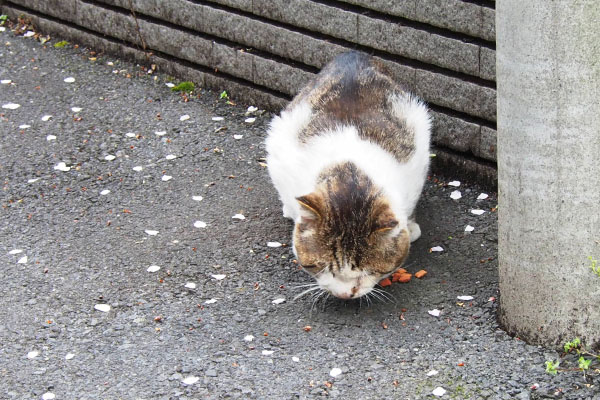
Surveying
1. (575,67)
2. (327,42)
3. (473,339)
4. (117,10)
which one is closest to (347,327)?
(473,339)

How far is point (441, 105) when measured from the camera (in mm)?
5691

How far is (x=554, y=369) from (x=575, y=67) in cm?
135

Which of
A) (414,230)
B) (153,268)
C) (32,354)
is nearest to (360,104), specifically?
(414,230)

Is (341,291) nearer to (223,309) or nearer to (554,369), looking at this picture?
(223,309)

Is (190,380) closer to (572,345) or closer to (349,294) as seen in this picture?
(349,294)

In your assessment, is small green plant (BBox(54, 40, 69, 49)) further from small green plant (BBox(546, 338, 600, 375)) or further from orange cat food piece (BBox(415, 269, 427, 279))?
small green plant (BBox(546, 338, 600, 375))

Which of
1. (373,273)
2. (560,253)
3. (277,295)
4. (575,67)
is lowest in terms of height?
(277,295)

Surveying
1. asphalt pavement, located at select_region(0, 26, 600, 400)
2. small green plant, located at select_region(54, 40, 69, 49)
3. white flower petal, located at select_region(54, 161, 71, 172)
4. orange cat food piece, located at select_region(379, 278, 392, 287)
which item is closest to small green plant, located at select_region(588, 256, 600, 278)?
asphalt pavement, located at select_region(0, 26, 600, 400)

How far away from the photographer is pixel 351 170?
434 cm

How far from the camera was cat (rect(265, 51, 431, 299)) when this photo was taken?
13.8 feet

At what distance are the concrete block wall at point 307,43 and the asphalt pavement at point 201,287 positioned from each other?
0.94 feet

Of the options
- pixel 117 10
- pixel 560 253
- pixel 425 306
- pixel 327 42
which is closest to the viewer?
→ pixel 560 253

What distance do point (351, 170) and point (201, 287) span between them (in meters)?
1.14

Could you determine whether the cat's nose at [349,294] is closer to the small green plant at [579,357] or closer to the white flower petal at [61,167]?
the small green plant at [579,357]
